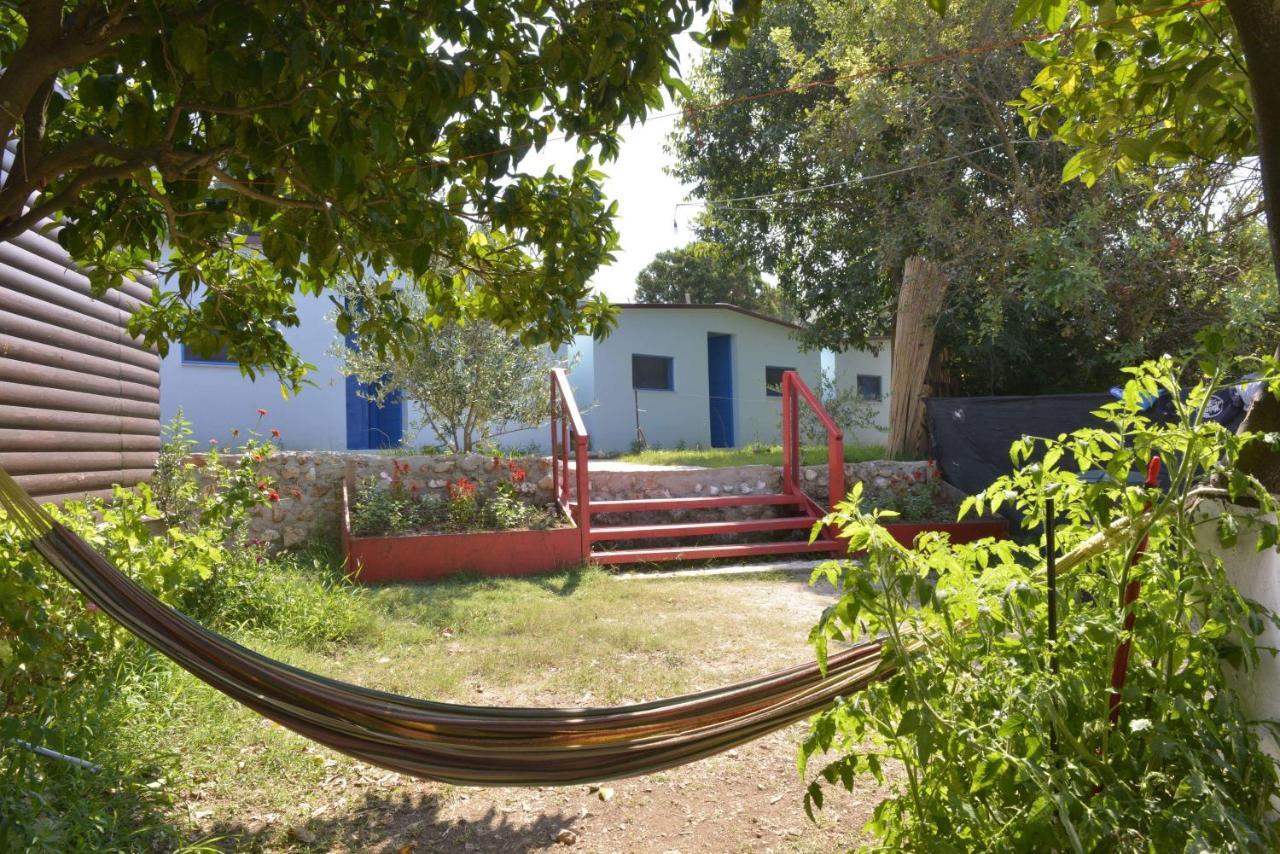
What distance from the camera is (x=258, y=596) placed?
14.8ft

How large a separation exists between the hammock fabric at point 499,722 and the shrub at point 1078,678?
293mm

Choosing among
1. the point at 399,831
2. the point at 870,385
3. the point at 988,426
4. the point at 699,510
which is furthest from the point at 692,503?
the point at 870,385

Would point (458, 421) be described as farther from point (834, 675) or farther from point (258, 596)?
point (834, 675)

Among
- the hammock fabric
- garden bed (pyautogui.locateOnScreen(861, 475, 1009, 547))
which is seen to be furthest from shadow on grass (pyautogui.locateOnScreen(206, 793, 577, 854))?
garden bed (pyautogui.locateOnScreen(861, 475, 1009, 547))

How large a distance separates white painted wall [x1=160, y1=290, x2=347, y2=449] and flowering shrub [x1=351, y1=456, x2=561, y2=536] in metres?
3.12

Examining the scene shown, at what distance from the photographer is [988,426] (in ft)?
25.0

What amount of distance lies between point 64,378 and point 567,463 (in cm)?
373

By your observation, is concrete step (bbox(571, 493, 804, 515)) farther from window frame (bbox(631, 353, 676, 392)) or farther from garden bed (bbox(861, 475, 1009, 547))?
window frame (bbox(631, 353, 676, 392))

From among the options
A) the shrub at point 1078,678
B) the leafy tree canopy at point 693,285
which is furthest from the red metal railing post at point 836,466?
the leafy tree canopy at point 693,285

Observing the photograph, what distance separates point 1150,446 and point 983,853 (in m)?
0.67

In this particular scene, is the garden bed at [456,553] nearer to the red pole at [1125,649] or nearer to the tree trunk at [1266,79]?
the red pole at [1125,649]

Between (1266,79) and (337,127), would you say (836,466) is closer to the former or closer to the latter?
(337,127)

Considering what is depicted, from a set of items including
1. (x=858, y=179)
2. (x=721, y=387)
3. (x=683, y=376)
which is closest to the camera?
(x=858, y=179)

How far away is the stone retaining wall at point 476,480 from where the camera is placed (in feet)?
23.1
